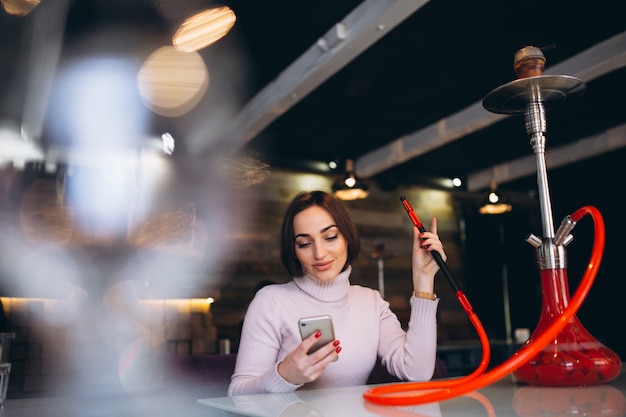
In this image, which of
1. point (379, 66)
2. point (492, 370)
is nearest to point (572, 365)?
point (492, 370)

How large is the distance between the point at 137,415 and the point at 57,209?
4.27 m

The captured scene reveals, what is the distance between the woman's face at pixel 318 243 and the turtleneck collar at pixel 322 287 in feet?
0.06

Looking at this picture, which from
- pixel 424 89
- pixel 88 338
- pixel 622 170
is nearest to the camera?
pixel 424 89

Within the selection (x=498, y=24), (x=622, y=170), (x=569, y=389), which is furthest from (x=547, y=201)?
(x=622, y=170)

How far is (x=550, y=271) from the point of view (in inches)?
46.4

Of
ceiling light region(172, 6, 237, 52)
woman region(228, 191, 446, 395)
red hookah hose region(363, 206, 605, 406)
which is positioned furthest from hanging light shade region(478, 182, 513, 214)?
red hookah hose region(363, 206, 605, 406)

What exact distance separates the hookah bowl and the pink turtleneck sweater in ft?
1.41

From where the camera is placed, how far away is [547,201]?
1.21m

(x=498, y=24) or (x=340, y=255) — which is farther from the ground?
(x=498, y=24)

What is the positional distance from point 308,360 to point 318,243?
60 cm

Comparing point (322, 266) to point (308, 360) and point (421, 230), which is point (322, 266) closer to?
point (421, 230)

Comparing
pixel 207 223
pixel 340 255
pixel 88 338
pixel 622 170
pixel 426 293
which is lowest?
pixel 88 338

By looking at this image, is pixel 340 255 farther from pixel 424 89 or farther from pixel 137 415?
pixel 424 89

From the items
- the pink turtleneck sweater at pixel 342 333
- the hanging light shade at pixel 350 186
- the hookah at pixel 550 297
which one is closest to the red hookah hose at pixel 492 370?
the hookah at pixel 550 297
